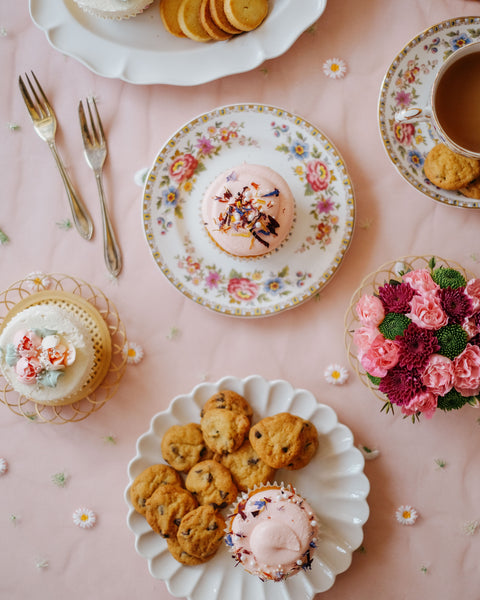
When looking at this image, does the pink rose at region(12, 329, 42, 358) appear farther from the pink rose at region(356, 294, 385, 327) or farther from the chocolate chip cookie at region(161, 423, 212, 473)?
the pink rose at region(356, 294, 385, 327)

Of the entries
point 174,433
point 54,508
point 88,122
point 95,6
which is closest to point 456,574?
point 174,433

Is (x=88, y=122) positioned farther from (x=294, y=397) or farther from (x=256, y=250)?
(x=294, y=397)

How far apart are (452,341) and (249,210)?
58 centimetres

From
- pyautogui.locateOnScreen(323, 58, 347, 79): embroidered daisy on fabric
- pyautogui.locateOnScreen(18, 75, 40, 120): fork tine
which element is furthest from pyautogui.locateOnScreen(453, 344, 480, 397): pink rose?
pyautogui.locateOnScreen(18, 75, 40, 120): fork tine

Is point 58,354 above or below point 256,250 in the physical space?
below

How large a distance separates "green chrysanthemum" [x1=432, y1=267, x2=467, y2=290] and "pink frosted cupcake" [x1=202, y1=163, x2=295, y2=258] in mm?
401

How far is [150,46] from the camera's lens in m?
1.52

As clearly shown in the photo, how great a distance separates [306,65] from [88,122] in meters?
0.65

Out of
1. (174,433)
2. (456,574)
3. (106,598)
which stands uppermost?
(174,433)

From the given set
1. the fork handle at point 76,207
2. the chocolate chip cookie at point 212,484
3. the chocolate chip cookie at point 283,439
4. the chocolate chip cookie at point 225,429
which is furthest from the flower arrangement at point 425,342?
the fork handle at point 76,207

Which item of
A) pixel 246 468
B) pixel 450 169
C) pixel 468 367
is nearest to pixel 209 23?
pixel 450 169

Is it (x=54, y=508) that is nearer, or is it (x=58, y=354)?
(x=58, y=354)

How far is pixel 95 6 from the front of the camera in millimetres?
1428

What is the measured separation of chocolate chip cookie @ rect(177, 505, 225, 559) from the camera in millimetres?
1388
